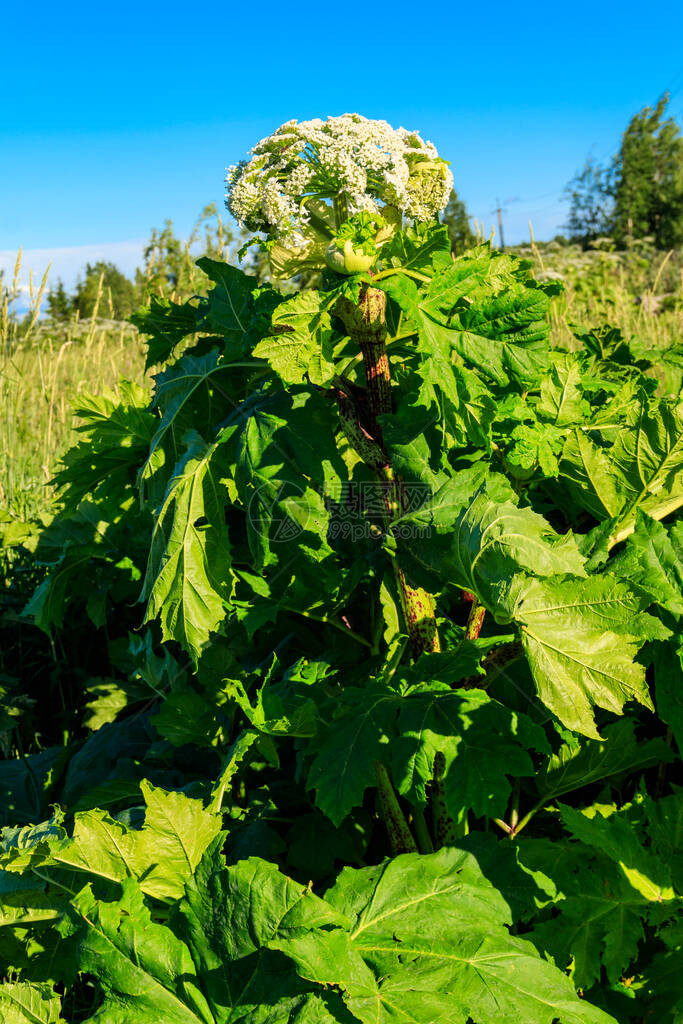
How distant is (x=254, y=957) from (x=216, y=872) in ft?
0.50

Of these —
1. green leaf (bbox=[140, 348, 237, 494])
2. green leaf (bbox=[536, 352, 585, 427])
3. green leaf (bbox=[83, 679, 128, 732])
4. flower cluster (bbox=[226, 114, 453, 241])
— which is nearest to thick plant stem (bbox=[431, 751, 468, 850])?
green leaf (bbox=[536, 352, 585, 427])

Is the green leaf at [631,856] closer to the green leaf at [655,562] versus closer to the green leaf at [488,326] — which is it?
the green leaf at [655,562]

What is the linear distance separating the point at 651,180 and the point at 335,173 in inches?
1480

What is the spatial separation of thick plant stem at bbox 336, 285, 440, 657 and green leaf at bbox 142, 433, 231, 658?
0.32m

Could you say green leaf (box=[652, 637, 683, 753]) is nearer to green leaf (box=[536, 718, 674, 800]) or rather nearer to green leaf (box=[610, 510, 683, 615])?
green leaf (box=[610, 510, 683, 615])

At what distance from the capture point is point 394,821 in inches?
67.3

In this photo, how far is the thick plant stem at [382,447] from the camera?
1.45 m

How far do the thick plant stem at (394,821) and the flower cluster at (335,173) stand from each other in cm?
119

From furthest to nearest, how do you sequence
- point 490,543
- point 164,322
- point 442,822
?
point 164,322
point 442,822
point 490,543

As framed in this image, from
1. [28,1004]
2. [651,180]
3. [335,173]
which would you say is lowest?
[28,1004]

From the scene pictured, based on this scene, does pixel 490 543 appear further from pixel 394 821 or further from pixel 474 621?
pixel 394 821

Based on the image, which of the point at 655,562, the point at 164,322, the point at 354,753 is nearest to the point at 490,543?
the point at 655,562

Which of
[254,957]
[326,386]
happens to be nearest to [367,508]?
[326,386]

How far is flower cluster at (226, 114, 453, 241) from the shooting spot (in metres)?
1.35
